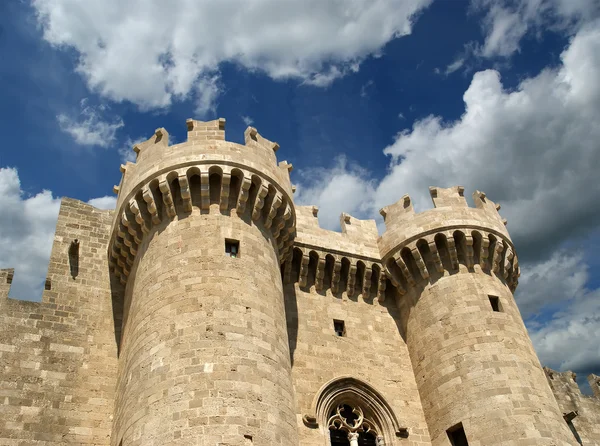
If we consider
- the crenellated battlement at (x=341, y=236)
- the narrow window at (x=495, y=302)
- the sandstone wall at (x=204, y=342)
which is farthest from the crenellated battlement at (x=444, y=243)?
the sandstone wall at (x=204, y=342)

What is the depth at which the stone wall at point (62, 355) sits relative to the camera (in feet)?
35.2

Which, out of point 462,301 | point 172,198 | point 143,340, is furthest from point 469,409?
point 172,198

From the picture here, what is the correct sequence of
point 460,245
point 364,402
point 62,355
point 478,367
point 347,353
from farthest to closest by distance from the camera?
point 460,245 < point 347,353 < point 364,402 < point 478,367 < point 62,355

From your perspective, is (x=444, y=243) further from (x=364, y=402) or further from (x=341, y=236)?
(x=364, y=402)

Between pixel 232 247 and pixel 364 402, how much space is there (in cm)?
501

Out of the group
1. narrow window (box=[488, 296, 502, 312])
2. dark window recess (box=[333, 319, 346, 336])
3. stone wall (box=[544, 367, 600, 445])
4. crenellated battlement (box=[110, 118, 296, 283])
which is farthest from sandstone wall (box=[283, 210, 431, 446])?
stone wall (box=[544, 367, 600, 445])

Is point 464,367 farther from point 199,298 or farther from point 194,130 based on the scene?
point 194,130

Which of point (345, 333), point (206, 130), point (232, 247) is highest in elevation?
point (206, 130)

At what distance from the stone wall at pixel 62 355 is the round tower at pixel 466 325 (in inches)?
299

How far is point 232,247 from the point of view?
466 inches

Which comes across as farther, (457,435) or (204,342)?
(457,435)

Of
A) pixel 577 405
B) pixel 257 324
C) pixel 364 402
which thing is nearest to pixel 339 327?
pixel 364 402

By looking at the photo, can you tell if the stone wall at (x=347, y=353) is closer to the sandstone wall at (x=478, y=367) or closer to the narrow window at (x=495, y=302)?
the sandstone wall at (x=478, y=367)

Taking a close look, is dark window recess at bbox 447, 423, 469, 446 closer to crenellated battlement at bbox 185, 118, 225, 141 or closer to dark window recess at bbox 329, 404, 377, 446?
dark window recess at bbox 329, 404, 377, 446
